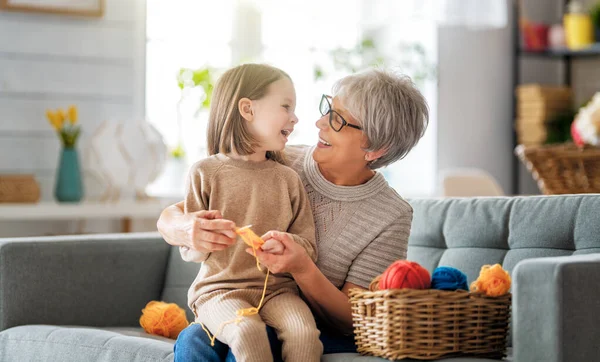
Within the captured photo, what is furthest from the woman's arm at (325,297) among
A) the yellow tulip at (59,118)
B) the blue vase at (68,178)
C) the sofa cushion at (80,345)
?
the yellow tulip at (59,118)

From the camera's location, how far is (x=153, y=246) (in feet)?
8.39

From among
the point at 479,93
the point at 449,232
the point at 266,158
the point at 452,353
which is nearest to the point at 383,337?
the point at 452,353

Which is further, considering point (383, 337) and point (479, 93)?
point (479, 93)

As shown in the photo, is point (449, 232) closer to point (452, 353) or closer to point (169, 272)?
point (452, 353)

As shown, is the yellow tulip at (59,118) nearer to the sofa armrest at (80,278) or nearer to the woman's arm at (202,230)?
the sofa armrest at (80,278)

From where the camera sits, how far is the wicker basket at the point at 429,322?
1.60 metres

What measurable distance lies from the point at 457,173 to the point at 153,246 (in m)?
2.14

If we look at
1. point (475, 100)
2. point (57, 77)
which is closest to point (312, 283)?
point (57, 77)

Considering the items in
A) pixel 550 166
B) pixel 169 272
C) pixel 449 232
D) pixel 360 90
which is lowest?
pixel 169 272

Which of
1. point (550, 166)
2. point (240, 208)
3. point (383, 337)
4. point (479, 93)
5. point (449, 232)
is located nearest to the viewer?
point (383, 337)

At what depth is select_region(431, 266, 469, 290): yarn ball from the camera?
1656 mm

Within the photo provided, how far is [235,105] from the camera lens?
186 centimetres

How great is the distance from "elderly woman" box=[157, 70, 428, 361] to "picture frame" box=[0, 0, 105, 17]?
2.19 meters

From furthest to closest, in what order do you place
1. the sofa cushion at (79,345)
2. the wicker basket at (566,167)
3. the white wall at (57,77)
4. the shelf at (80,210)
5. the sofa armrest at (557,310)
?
the white wall at (57,77), the shelf at (80,210), the wicker basket at (566,167), the sofa cushion at (79,345), the sofa armrest at (557,310)
